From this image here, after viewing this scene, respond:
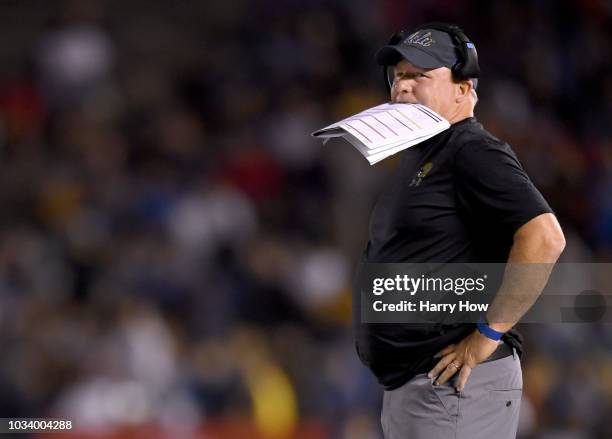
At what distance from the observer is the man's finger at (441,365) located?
218cm

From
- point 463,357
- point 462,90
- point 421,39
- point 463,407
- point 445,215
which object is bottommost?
point 463,407

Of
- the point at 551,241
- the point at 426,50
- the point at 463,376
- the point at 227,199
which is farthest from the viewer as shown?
the point at 227,199

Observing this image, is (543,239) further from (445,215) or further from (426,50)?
(426,50)

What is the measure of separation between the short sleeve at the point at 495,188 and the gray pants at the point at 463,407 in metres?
0.33

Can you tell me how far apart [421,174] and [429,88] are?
0.69 ft

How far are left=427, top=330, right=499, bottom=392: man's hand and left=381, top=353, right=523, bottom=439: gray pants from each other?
0.07 ft

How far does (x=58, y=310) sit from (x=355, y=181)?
1799 mm

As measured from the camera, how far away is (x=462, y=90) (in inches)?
91.4

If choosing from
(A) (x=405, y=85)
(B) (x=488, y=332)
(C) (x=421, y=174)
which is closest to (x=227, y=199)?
(A) (x=405, y=85)

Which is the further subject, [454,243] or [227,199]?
[227,199]

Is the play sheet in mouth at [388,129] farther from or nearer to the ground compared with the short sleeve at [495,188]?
farther from the ground

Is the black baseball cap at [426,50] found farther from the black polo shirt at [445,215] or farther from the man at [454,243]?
the black polo shirt at [445,215]

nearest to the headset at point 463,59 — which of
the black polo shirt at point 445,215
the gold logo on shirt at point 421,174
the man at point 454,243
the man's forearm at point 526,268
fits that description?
the man at point 454,243

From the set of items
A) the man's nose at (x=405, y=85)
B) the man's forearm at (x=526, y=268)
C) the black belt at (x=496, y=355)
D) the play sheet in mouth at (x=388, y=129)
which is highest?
the man's nose at (x=405, y=85)
